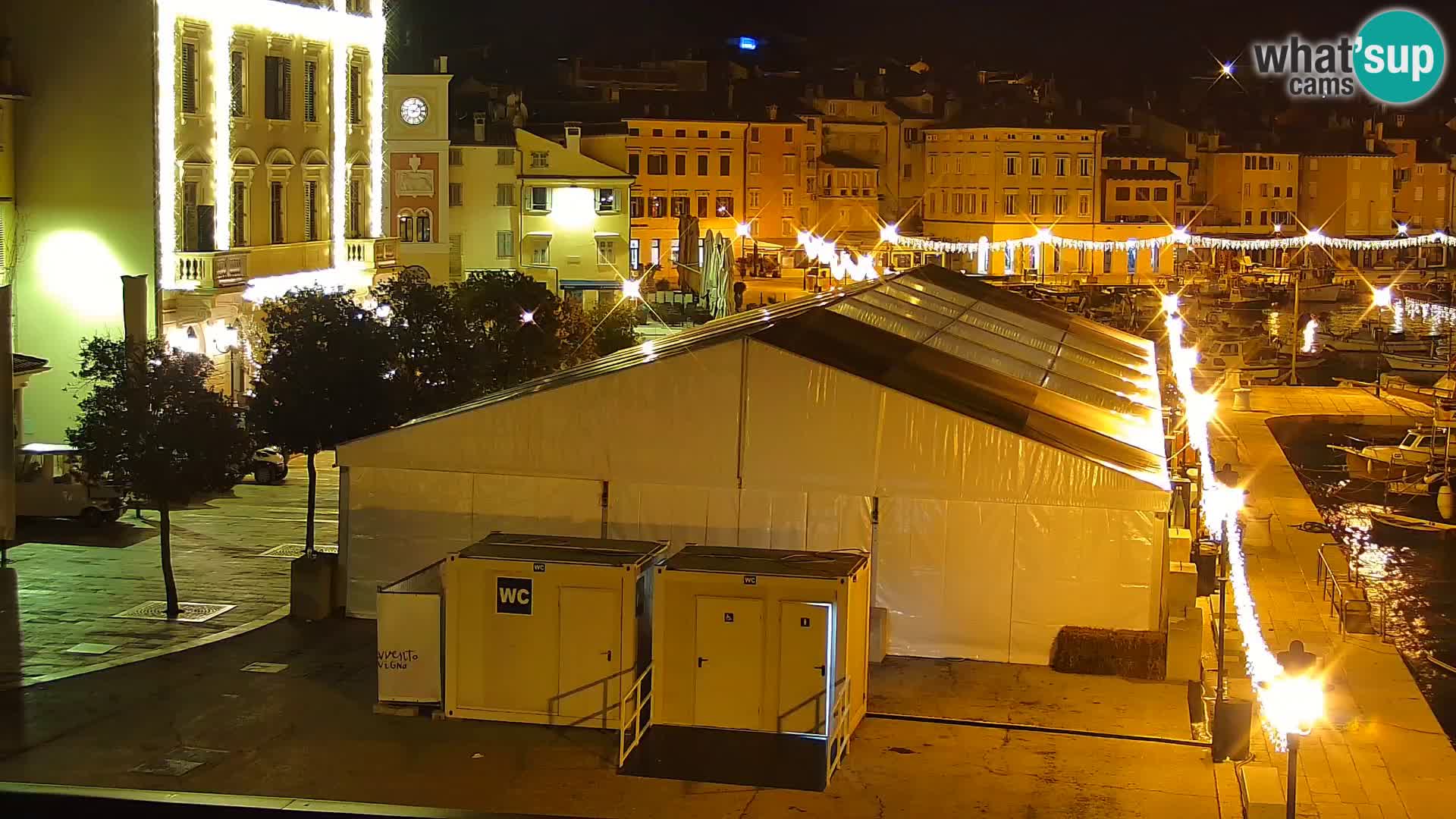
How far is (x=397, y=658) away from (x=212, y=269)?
22243 mm

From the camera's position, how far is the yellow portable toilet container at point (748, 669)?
1462 centimetres

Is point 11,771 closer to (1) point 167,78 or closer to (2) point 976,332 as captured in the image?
(2) point 976,332

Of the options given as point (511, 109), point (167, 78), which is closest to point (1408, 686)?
point (167, 78)

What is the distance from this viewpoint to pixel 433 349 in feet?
88.9

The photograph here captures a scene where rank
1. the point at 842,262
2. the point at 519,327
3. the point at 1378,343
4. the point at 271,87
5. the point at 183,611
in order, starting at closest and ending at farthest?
the point at 183,611 < the point at 519,327 < the point at 271,87 < the point at 1378,343 < the point at 842,262

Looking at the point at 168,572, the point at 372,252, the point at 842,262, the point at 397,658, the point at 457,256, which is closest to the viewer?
the point at 397,658

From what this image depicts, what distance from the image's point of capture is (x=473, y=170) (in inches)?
A: 2709

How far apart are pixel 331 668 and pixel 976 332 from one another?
12.9m

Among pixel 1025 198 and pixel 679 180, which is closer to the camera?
pixel 679 180

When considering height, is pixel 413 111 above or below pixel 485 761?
above

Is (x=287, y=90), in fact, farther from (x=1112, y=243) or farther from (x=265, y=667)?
(x=1112, y=243)

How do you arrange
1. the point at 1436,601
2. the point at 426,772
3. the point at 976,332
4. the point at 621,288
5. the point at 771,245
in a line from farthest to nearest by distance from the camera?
1. the point at 771,245
2. the point at 621,288
3. the point at 976,332
4. the point at 1436,601
5. the point at 426,772

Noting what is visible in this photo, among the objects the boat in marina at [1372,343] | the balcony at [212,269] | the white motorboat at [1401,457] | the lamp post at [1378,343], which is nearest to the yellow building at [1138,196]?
the lamp post at [1378,343]

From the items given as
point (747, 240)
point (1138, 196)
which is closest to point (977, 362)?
point (747, 240)
